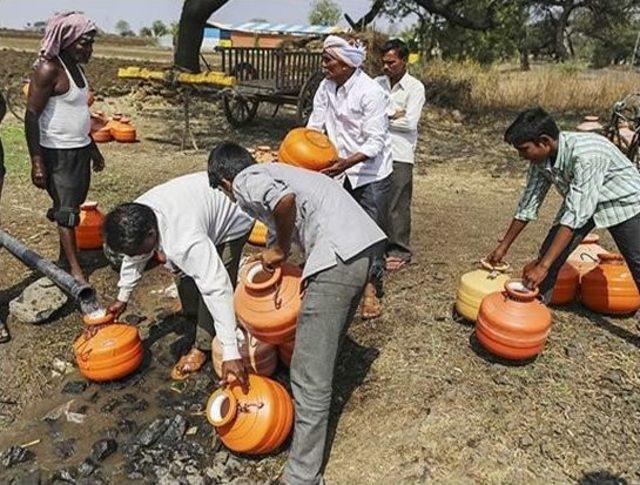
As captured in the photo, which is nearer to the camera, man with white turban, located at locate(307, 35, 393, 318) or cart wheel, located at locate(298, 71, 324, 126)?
man with white turban, located at locate(307, 35, 393, 318)

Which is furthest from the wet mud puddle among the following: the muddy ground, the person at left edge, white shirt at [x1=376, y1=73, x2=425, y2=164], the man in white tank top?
white shirt at [x1=376, y1=73, x2=425, y2=164]

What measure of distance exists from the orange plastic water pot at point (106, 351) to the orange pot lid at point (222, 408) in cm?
83

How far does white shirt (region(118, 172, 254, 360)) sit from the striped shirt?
1.81 metres

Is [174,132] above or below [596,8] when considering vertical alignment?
below

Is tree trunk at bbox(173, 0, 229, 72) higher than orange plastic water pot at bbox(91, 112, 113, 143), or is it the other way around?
tree trunk at bbox(173, 0, 229, 72)

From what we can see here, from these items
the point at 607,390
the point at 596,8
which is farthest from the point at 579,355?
the point at 596,8

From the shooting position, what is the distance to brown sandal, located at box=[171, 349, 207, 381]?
3652 mm

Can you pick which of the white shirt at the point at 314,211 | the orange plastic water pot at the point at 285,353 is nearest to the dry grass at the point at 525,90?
the orange plastic water pot at the point at 285,353

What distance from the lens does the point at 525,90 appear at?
15.2 metres

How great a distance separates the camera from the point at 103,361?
11.2 feet

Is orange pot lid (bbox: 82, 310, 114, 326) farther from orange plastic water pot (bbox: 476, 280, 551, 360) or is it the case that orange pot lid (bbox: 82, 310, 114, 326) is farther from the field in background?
the field in background

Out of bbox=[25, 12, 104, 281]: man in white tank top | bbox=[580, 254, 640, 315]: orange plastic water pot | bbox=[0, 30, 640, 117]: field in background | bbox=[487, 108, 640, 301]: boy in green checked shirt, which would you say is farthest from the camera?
bbox=[0, 30, 640, 117]: field in background

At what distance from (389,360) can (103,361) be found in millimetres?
1635

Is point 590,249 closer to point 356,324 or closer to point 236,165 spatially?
point 356,324
